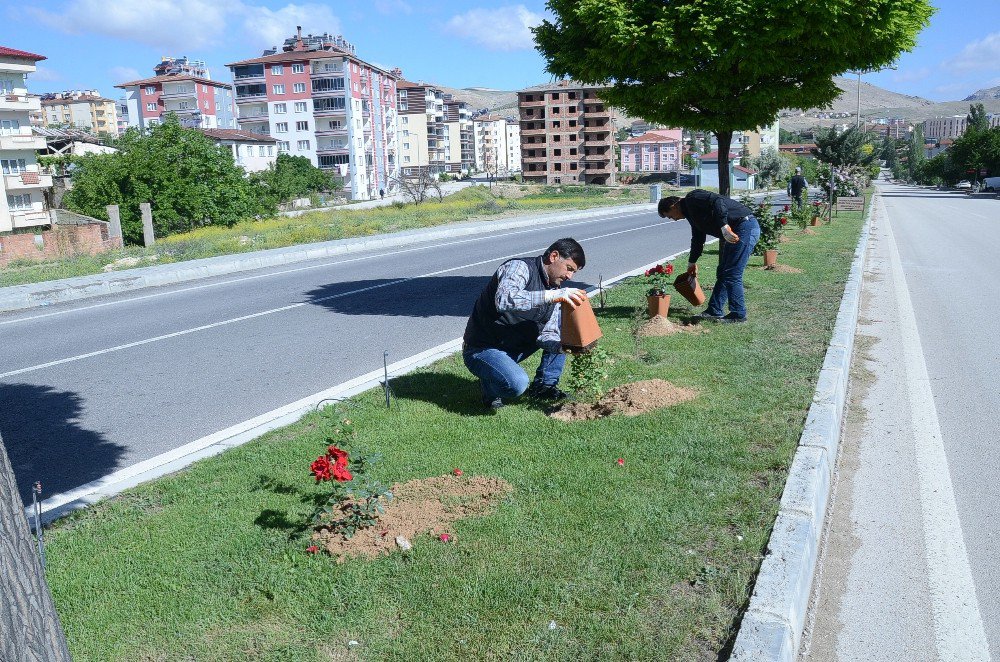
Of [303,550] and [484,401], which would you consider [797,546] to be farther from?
[484,401]

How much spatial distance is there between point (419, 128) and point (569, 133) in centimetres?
3276

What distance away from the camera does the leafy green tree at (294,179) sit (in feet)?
237

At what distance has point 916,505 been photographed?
456 centimetres

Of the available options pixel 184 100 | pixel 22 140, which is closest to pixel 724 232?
pixel 22 140

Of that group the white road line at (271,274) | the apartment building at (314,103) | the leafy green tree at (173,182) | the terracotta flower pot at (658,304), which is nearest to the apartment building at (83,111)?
the apartment building at (314,103)

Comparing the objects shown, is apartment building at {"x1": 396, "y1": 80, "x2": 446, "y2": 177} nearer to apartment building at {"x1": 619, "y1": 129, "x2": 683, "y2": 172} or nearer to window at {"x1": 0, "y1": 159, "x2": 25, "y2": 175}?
apartment building at {"x1": 619, "y1": 129, "x2": 683, "y2": 172}

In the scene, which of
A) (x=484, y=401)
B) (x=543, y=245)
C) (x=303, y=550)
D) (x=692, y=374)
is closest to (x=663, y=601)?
(x=303, y=550)

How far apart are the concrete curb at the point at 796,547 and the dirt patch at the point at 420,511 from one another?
1.47 meters

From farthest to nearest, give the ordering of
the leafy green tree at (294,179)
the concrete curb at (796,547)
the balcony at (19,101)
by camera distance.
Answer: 1. the leafy green tree at (294,179)
2. the balcony at (19,101)
3. the concrete curb at (796,547)

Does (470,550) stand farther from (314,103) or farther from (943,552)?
(314,103)

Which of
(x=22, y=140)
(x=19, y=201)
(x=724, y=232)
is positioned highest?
(x=22, y=140)

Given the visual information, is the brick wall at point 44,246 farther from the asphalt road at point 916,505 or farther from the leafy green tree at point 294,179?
the leafy green tree at point 294,179

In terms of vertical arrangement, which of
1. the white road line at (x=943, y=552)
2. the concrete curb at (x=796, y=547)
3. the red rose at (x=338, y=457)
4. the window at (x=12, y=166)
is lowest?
the white road line at (x=943, y=552)

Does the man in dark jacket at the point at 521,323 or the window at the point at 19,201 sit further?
the window at the point at 19,201
